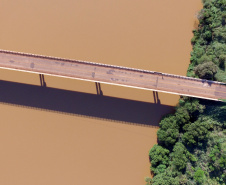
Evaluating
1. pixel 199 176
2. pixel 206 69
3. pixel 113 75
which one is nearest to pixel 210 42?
pixel 206 69

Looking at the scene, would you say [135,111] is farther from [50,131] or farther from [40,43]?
[40,43]

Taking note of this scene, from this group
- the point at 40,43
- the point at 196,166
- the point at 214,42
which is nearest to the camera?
the point at 196,166

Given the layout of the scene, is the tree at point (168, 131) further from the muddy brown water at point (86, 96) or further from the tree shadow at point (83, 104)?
the tree shadow at point (83, 104)

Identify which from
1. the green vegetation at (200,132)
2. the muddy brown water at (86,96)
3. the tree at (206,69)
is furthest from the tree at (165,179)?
the tree at (206,69)

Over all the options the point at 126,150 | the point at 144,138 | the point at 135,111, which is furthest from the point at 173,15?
the point at 126,150

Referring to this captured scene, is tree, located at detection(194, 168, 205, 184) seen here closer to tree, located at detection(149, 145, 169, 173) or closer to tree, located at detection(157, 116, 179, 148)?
tree, located at detection(149, 145, 169, 173)

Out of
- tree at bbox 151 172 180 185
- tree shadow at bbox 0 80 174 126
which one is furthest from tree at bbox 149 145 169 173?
tree shadow at bbox 0 80 174 126
